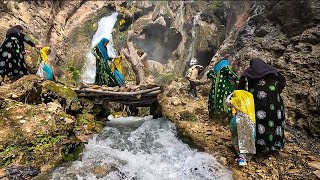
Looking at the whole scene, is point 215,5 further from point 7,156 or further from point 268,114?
point 7,156

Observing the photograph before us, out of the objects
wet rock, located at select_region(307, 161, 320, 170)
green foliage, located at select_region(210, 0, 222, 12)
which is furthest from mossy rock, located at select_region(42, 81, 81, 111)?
green foliage, located at select_region(210, 0, 222, 12)

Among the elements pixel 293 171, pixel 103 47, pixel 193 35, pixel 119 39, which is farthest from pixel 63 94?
pixel 119 39

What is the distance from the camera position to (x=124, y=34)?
922 inches

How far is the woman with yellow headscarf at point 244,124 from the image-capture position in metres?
4.50

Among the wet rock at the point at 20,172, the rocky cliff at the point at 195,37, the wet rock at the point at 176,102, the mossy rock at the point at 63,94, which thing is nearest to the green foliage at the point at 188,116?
the rocky cliff at the point at 195,37

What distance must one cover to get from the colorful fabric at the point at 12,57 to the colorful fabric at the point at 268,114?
6195 millimetres

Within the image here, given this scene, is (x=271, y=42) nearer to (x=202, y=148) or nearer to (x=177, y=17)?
(x=202, y=148)

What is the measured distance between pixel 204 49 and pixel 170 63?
4717 mm

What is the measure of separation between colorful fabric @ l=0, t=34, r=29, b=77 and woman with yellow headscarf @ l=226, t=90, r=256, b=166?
593 centimetres

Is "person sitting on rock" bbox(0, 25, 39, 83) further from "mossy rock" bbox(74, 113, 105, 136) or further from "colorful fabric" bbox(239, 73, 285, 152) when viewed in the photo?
"colorful fabric" bbox(239, 73, 285, 152)

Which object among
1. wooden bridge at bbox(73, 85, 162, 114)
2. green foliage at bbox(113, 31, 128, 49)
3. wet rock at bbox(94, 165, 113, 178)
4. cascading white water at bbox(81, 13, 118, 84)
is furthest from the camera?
green foliage at bbox(113, 31, 128, 49)

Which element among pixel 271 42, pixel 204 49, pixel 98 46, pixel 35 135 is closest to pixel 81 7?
pixel 204 49

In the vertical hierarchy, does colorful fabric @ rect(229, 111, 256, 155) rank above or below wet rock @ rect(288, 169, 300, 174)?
above

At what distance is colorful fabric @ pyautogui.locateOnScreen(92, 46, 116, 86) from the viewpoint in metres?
8.34
